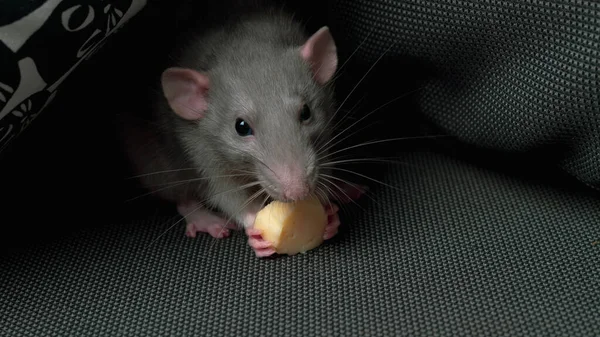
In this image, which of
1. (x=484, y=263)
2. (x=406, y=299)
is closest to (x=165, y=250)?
(x=406, y=299)

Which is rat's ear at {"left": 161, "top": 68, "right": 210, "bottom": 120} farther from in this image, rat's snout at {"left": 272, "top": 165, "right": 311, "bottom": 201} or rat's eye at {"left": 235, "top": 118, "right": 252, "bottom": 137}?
rat's snout at {"left": 272, "top": 165, "right": 311, "bottom": 201}

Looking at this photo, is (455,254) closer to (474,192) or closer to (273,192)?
(474,192)

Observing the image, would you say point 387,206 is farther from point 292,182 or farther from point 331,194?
point 292,182

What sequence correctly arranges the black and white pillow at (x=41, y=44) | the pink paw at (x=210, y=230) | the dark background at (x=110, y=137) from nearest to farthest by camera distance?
the black and white pillow at (x=41, y=44)
the pink paw at (x=210, y=230)
the dark background at (x=110, y=137)

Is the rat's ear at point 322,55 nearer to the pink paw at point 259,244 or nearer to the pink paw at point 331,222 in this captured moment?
the pink paw at point 331,222

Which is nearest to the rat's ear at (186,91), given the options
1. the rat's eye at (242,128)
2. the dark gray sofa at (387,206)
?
the rat's eye at (242,128)

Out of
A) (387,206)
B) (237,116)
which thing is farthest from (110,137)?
(387,206)

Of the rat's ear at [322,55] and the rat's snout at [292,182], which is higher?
the rat's ear at [322,55]
